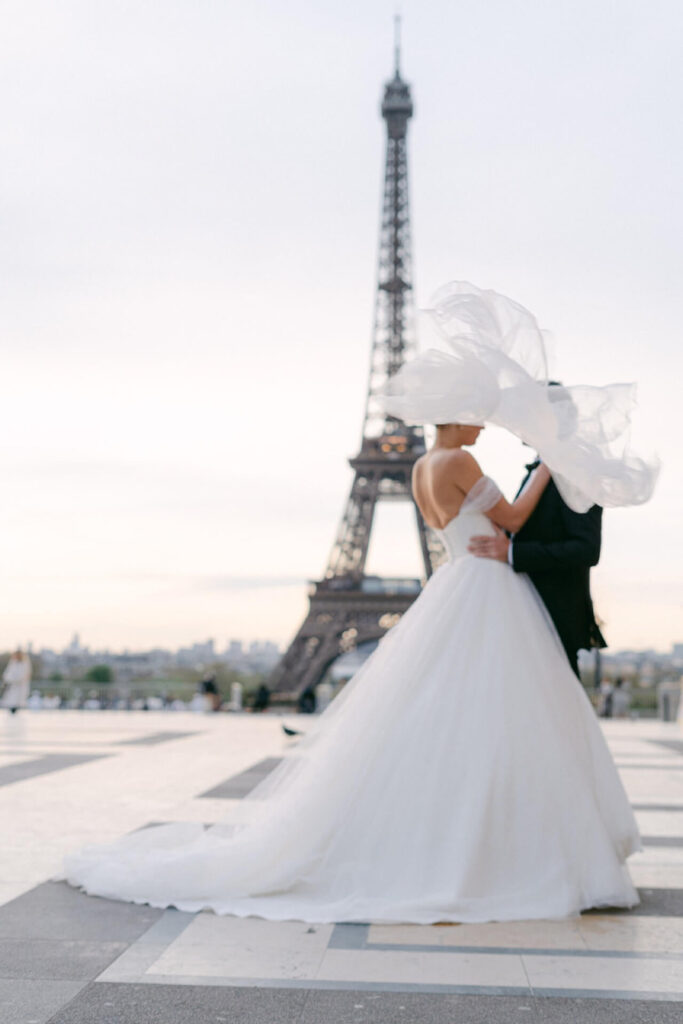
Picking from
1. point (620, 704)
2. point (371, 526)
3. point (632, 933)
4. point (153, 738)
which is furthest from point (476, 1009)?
point (371, 526)

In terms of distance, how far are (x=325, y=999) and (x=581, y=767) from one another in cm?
139

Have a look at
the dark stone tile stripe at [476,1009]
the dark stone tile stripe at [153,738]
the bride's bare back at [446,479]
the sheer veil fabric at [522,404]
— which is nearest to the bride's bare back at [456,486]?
the bride's bare back at [446,479]

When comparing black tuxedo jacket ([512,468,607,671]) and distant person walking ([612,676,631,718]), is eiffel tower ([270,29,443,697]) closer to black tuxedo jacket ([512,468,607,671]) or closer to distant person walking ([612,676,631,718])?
distant person walking ([612,676,631,718])

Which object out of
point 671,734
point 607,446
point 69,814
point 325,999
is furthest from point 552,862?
point 671,734

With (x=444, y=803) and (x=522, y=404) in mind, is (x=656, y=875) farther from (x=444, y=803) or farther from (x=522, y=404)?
(x=522, y=404)

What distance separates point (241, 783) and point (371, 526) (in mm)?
26631

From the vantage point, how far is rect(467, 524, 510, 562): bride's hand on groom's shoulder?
391cm

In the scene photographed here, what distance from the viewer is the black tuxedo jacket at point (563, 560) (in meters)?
3.88

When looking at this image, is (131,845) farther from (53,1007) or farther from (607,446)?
(607,446)

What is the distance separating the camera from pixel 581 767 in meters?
3.67

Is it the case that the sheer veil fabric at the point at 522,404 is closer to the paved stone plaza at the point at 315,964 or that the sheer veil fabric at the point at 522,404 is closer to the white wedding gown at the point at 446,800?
the white wedding gown at the point at 446,800

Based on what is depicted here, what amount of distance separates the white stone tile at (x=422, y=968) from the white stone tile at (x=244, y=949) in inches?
2.8

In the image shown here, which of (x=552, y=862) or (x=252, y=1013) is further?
(x=552, y=862)

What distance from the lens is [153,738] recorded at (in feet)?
40.3
